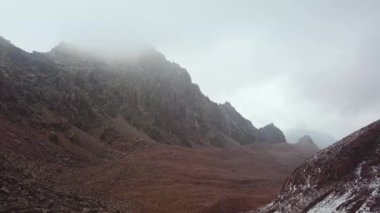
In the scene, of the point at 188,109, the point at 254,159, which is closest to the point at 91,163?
the point at 254,159

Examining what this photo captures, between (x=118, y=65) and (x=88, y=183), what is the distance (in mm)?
69587

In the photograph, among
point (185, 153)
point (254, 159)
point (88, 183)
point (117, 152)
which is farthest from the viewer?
point (254, 159)

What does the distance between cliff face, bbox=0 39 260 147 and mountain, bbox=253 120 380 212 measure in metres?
41.9

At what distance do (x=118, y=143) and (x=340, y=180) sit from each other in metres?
53.5

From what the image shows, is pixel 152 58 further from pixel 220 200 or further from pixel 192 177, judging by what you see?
pixel 220 200

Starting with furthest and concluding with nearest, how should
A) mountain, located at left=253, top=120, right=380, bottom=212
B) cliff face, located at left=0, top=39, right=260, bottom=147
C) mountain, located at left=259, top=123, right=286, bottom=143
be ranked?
mountain, located at left=259, top=123, right=286, bottom=143 < cliff face, located at left=0, top=39, right=260, bottom=147 < mountain, located at left=253, top=120, right=380, bottom=212

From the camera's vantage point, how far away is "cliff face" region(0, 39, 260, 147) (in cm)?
6575

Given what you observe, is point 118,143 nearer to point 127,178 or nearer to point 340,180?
point 127,178

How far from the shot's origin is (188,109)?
111625mm

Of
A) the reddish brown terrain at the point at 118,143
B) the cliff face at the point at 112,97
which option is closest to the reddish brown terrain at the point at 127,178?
the reddish brown terrain at the point at 118,143

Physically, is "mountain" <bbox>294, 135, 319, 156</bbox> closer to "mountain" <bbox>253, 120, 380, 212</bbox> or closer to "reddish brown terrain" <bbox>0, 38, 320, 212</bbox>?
"reddish brown terrain" <bbox>0, 38, 320, 212</bbox>

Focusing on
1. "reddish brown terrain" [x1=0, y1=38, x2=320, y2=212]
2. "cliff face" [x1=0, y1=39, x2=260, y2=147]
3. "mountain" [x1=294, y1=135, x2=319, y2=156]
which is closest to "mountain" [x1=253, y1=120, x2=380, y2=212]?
"reddish brown terrain" [x1=0, y1=38, x2=320, y2=212]

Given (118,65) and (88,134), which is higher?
(118,65)

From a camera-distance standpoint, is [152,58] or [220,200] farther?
[152,58]
